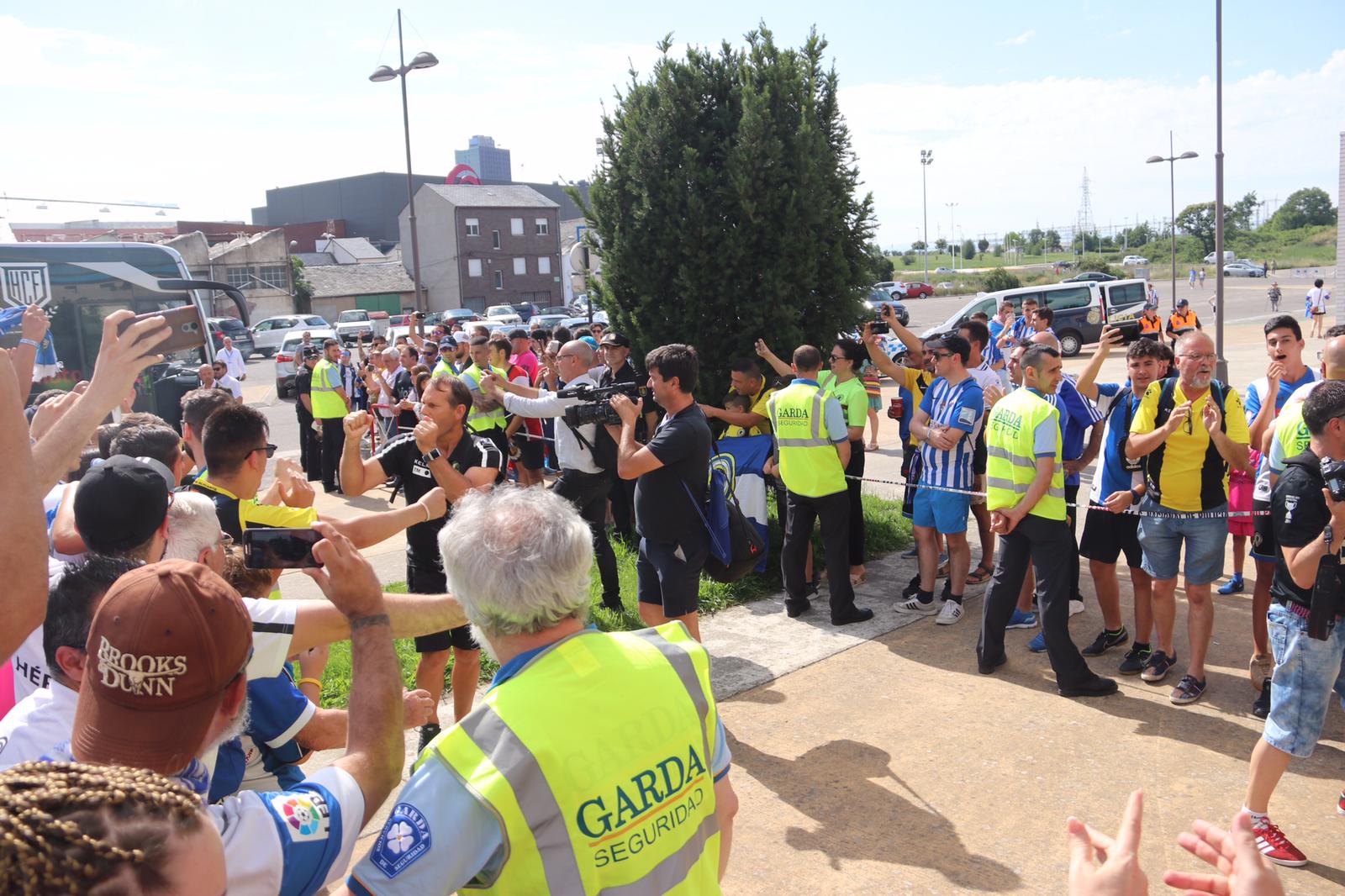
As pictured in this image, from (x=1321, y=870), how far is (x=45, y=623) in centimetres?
452

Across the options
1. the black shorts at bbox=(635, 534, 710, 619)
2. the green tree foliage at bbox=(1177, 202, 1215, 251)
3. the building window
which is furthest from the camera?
the green tree foliage at bbox=(1177, 202, 1215, 251)

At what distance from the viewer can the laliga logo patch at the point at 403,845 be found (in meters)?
1.75

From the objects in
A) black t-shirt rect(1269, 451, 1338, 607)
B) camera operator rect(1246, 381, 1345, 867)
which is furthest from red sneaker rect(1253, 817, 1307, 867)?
black t-shirt rect(1269, 451, 1338, 607)

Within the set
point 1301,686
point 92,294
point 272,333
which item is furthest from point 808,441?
point 272,333

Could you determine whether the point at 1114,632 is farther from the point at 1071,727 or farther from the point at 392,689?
the point at 392,689

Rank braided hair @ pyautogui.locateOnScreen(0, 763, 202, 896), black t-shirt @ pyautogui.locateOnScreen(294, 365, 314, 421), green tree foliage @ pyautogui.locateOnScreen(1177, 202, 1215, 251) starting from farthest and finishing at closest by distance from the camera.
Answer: green tree foliage @ pyautogui.locateOnScreen(1177, 202, 1215, 251) → black t-shirt @ pyautogui.locateOnScreen(294, 365, 314, 421) → braided hair @ pyautogui.locateOnScreen(0, 763, 202, 896)

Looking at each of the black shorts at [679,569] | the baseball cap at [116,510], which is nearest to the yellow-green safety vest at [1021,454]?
the black shorts at [679,569]

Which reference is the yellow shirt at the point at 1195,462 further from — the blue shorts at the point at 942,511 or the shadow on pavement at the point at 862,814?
A: the shadow on pavement at the point at 862,814

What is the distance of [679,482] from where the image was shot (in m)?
5.23

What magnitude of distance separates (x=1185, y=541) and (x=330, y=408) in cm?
Result: 987

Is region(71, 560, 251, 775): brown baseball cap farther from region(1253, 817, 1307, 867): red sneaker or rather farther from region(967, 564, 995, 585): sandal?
region(967, 564, 995, 585): sandal

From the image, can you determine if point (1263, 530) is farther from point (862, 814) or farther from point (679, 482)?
point (679, 482)

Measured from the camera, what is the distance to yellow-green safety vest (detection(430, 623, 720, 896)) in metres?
1.84

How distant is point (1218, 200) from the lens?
1800 centimetres
